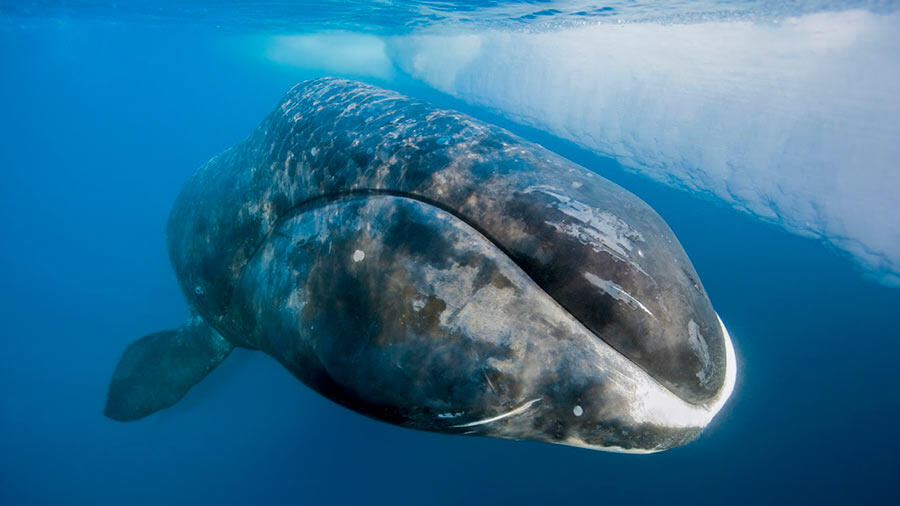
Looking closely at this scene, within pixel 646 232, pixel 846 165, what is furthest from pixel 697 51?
pixel 646 232

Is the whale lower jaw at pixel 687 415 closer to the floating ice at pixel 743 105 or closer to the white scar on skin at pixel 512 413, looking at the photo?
the white scar on skin at pixel 512 413

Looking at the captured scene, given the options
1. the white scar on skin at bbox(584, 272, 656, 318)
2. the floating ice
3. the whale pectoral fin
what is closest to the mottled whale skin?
the white scar on skin at bbox(584, 272, 656, 318)

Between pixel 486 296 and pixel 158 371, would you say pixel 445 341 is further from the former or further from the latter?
pixel 158 371

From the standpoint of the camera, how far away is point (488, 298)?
2096 millimetres

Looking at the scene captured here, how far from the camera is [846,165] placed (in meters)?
31.1

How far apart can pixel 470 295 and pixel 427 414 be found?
2.32 feet

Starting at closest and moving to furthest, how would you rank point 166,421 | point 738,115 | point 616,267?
point 616,267, point 166,421, point 738,115

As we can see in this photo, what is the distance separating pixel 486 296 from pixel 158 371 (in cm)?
769

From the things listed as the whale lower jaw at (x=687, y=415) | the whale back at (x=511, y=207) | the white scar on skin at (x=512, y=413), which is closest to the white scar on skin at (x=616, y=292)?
the whale back at (x=511, y=207)

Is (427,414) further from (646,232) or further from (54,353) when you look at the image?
(54,353)

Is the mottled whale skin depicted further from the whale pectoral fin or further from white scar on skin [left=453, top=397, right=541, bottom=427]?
the whale pectoral fin

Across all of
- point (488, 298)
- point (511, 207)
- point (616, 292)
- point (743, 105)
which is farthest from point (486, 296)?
point (743, 105)

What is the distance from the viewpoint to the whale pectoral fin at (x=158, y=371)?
664cm

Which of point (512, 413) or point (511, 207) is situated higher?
point (511, 207)
